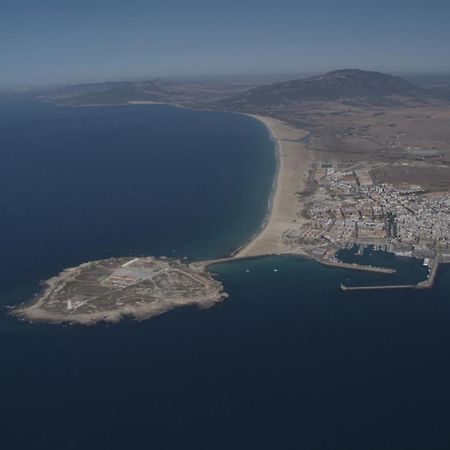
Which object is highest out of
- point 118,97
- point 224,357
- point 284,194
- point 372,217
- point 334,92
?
point 334,92

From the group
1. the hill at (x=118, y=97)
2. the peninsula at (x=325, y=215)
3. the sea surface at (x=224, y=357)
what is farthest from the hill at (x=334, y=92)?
the sea surface at (x=224, y=357)

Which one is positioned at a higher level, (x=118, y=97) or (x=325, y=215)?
(x=118, y=97)

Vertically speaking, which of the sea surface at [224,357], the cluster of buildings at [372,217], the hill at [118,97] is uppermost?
the hill at [118,97]

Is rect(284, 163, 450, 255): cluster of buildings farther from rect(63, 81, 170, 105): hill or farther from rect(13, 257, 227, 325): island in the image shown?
rect(63, 81, 170, 105): hill

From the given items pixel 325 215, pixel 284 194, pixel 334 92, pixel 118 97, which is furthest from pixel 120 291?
pixel 118 97

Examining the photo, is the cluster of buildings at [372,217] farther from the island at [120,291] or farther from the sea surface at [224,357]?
the island at [120,291]

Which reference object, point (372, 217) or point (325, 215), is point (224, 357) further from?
point (372, 217)

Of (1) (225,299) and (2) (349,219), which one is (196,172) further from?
(1) (225,299)
